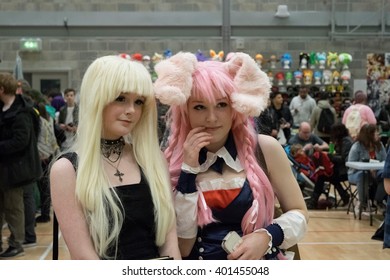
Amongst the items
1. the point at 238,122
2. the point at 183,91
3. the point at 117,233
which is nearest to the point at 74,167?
the point at 117,233

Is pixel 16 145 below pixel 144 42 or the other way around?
below

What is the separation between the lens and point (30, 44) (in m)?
10.3

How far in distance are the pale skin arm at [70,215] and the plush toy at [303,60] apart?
960cm

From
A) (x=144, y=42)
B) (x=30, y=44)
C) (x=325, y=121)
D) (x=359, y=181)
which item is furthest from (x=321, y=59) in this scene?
(x=30, y=44)

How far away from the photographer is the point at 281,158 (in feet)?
5.32

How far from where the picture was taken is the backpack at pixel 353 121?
7816mm

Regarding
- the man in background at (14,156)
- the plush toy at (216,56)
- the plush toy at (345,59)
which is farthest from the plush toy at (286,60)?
the man in background at (14,156)

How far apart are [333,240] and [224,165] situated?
385 cm

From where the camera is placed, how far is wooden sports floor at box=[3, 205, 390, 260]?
446 centimetres

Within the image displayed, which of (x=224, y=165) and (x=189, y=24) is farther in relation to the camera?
(x=189, y=24)

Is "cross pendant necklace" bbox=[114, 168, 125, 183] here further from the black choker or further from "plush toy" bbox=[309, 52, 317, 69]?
"plush toy" bbox=[309, 52, 317, 69]

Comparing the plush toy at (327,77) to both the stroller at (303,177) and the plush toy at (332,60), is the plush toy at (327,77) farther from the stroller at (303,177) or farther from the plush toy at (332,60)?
the stroller at (303,177)

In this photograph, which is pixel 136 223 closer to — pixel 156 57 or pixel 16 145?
pixel 16 145
